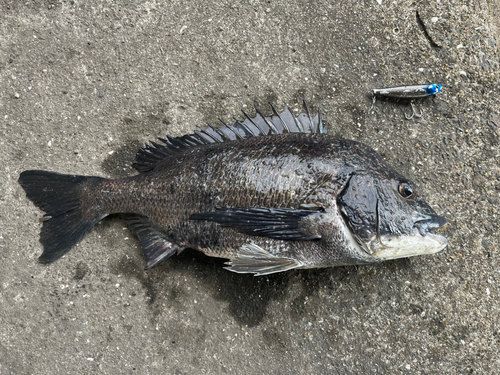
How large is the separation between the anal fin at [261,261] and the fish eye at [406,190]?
2.78 ft

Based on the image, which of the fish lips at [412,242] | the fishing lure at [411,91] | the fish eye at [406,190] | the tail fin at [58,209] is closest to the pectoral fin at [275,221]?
the fish lips at [412,242]

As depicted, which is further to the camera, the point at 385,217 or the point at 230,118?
the point at 230,118

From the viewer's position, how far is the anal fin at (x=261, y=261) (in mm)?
2477

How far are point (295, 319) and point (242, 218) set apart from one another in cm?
111

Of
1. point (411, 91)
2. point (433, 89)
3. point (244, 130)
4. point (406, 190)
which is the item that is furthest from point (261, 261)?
point (433, 89)

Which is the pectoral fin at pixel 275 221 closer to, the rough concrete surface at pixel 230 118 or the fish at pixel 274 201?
the fish at pixel 274 201

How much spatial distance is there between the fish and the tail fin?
117 millimetres

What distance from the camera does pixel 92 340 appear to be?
9.50 ft

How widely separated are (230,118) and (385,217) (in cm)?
159

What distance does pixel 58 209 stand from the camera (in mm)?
2898

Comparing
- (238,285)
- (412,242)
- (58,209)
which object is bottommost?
(238,285)

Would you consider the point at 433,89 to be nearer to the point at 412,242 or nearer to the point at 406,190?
the point at 406,190

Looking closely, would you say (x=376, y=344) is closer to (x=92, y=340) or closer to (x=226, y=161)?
(x=226, y=161)

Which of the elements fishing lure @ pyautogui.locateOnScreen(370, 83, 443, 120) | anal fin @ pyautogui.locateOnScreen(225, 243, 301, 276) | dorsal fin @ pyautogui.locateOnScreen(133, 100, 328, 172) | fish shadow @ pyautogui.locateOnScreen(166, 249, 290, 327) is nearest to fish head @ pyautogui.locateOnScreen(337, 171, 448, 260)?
anal fin @ pyautogui.locateOnScreen(225, 243, 301, 276)
